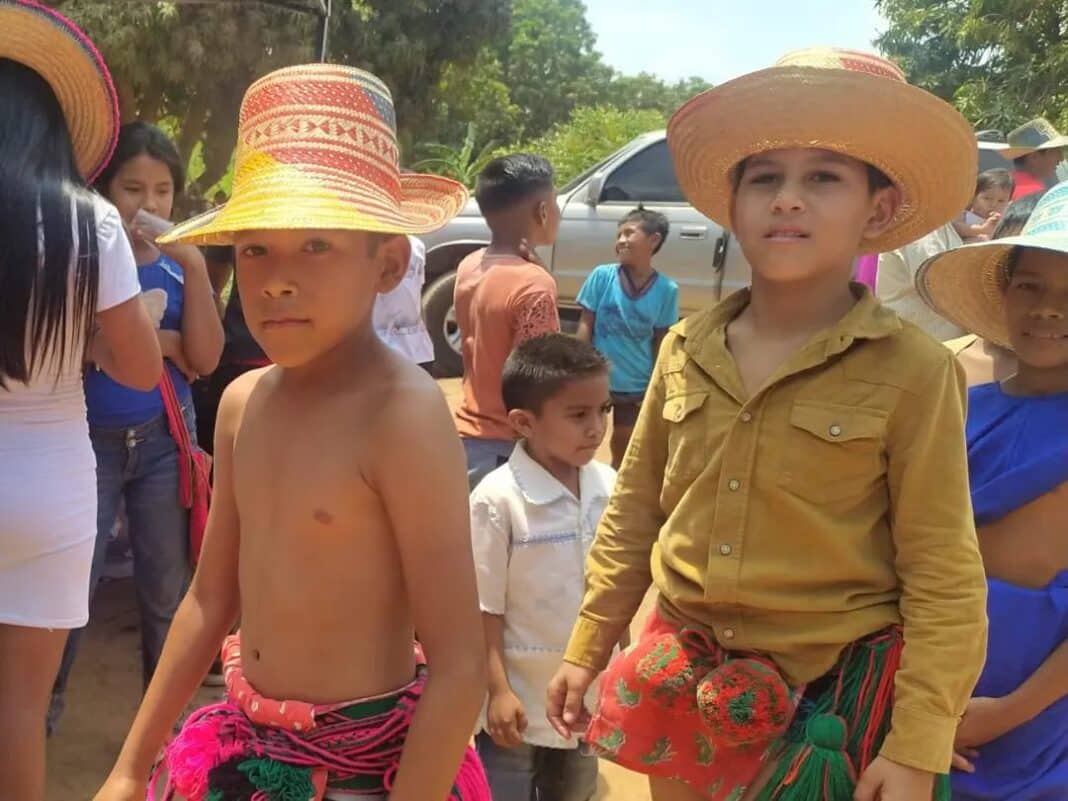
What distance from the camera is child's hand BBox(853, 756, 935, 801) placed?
5.22 ft

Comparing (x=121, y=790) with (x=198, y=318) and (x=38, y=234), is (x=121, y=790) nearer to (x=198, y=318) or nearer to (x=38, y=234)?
(x=38, y=234)

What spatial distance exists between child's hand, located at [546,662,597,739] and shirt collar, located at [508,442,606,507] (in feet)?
2.16

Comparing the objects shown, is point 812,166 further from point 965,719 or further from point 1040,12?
point 1040,12

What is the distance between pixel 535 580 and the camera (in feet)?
8.52

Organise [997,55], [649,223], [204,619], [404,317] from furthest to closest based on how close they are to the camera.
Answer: [997,55] → [649,223] → [404,317] → [204,619]

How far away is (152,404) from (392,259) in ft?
5.91

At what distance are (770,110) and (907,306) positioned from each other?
2.94m

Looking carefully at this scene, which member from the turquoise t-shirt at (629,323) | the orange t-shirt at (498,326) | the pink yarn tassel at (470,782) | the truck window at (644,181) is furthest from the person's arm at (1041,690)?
the truck window at (644,181)

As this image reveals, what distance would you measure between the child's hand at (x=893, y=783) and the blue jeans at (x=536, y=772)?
118cm

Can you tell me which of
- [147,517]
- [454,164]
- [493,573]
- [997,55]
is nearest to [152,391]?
[147,517]

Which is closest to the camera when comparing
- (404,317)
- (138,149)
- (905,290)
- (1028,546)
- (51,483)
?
(1028,546)

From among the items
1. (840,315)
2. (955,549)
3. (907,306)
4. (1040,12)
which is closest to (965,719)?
(955,549)

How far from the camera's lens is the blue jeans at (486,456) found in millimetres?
3621

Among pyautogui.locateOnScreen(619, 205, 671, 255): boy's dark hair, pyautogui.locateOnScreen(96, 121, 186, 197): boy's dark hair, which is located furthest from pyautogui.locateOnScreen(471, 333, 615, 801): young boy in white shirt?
pyautogui.locateOnScreen(619, 205, 671, 255): boy's dark hair
